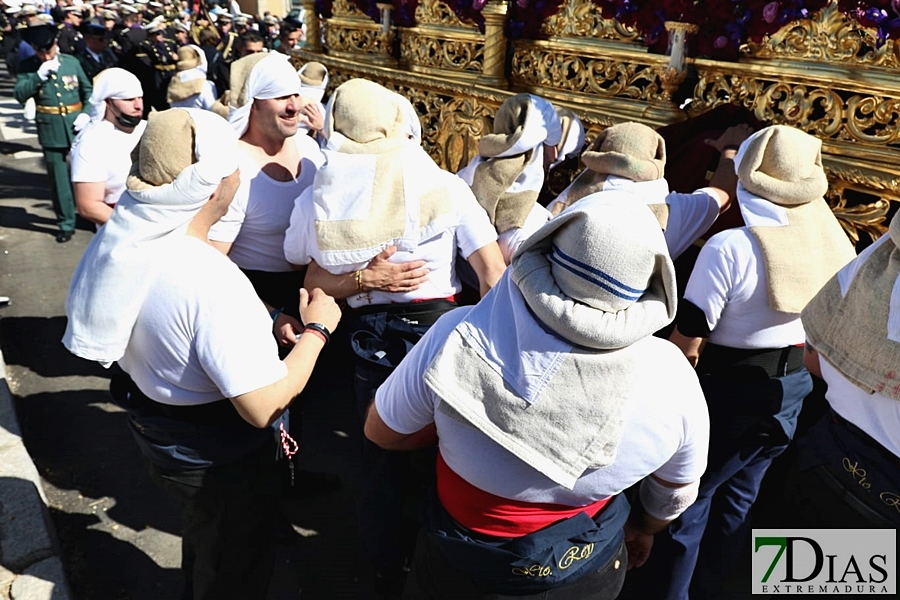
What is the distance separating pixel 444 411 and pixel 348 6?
585 centimetres

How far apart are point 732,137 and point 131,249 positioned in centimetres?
258

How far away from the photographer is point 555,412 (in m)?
1.30

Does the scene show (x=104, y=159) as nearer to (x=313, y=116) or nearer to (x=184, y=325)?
(x=313, y=116)

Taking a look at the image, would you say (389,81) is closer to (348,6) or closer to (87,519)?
(348,6)

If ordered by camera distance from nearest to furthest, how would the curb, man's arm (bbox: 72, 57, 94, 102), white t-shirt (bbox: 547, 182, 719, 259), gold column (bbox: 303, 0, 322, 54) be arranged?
1. the curb
2. white t-shirt (bbox: 547, 182, 719, 259)
3. gold column (bbox: 303, 0, 322, 54)
4. man's arm (bbox: 72, 57, 94, 102)

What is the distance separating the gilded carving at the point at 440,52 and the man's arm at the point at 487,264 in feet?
8.74

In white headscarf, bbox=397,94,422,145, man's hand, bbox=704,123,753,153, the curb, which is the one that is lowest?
the curb

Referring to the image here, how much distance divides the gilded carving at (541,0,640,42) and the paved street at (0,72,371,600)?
259 centimetres

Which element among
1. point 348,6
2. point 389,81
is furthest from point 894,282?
point 348,6

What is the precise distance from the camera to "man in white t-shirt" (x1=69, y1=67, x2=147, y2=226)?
13.3ft

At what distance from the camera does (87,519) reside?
308 centimetres

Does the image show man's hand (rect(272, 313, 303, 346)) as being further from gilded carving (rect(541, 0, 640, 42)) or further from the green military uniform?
the green military uniform

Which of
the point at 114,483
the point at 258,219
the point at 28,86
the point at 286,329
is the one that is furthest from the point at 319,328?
the point at 28,86
